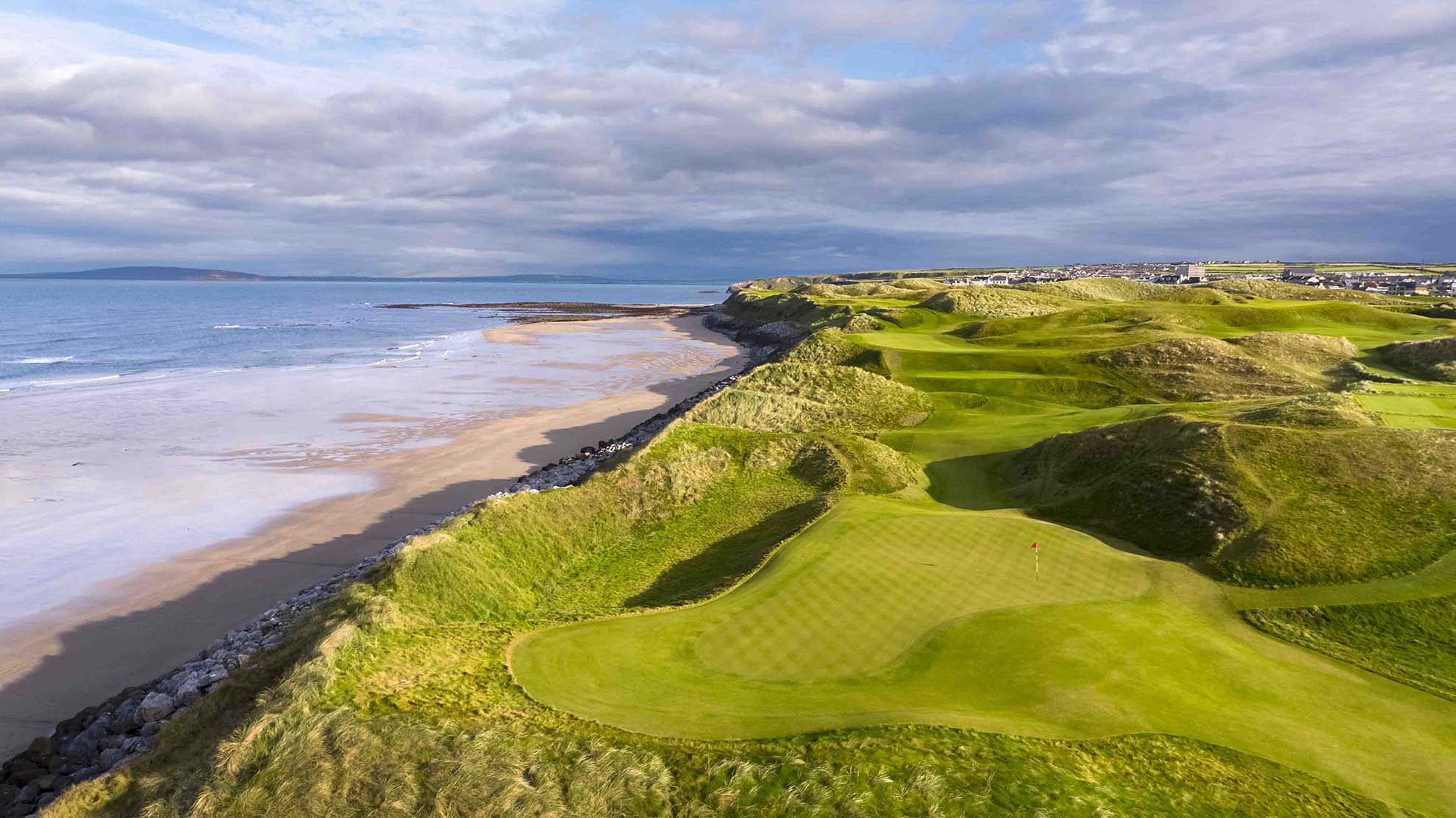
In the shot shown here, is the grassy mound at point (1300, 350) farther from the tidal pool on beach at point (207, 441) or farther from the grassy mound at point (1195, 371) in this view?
the tidal pool on beach at point (207, 441)

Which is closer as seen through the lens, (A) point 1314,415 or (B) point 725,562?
(B) point 725,562

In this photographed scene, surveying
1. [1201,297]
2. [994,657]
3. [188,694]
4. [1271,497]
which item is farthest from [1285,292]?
[188,694]

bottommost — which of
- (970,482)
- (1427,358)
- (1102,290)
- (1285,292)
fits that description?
(970,482)

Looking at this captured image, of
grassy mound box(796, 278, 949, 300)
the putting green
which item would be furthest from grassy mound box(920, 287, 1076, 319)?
the putting green

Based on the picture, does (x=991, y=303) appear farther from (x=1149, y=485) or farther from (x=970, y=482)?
(x=1149, y=485)

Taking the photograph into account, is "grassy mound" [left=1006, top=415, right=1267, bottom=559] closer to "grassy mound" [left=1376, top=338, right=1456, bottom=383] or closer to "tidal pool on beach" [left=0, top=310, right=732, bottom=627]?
"tidal pool on beach" [left=0, top=310, right=732, bottom=627]

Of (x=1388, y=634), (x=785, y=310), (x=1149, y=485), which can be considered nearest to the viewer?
(x=1388, y=634)
